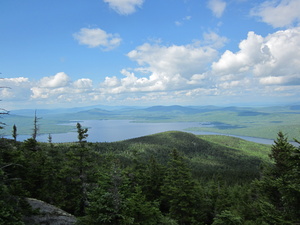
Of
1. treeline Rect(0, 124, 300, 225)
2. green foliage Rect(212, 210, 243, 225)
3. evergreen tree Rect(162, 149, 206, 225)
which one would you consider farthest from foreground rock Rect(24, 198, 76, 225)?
green foliage Rect(212, 210, 243, 225)

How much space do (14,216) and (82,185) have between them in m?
11.4

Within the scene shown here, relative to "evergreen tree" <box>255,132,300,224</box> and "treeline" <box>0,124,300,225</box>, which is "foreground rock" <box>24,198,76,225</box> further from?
"evergreen tree" <box>255,132,300,224</box>

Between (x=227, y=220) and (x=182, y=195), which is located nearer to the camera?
(x=227, y=220)

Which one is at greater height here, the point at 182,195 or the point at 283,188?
the point at 283,188

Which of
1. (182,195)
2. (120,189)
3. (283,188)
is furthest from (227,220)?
(120,189)

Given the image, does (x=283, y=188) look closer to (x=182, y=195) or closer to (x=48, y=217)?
(x=182, y=195)

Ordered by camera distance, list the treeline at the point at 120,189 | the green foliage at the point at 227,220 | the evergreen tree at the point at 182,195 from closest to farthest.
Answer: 1. the treeline at the point at 120,189
2. the green foliage at the point at 227,220
3. the evergreen tree at the point at 182,195

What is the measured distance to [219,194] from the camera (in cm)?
3369

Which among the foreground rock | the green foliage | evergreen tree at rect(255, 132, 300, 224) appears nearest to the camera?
evergreen tree at rect(255, 132, 300, 224)

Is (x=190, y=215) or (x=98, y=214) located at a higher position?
(x=98, y=214)

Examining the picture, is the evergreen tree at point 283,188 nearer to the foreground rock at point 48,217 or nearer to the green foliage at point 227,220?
the green foliage at point 227,220

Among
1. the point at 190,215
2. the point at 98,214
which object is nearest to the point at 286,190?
the point at 98,214

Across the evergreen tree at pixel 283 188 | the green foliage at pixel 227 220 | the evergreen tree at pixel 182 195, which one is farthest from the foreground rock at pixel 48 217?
the evergreen tree at pixel 283 188

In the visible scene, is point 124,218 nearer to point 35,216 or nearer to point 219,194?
point 35,216
